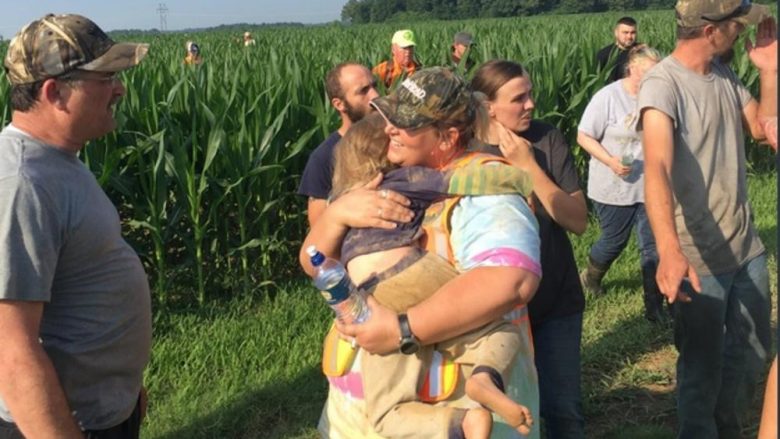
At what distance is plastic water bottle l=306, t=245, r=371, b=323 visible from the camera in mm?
1928

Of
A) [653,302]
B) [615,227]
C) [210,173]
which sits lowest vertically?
[653,302]

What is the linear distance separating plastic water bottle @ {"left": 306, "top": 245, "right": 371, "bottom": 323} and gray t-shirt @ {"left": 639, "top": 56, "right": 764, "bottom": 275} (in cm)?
169

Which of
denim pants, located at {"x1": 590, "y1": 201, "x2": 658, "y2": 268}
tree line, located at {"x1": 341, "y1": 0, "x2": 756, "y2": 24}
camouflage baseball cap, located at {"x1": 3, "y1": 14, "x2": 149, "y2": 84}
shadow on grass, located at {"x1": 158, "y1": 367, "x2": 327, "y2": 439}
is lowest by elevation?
tree line, located at {"x1": 341, "y1": 0, "x2": 756, "y2": 24}

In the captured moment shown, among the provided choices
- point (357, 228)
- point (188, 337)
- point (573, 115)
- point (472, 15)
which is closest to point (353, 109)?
point (188, 337)

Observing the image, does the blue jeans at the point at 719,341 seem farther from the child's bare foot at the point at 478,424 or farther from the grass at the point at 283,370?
the child's bare foot at the point at 478,424

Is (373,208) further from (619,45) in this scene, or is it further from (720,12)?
(619,45)

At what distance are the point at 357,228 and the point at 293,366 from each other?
9.52 feet

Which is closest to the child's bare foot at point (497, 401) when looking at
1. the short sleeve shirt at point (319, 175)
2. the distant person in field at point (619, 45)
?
the short sleeve shirt at point (319, 175)

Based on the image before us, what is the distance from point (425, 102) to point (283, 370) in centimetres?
303

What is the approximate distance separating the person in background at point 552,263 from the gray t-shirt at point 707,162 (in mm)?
386

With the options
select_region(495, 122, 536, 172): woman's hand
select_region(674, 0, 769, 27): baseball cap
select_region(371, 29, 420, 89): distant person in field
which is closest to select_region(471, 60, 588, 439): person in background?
select_region(495, 122, 536, 172): woman's hand

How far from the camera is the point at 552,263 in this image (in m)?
3.31

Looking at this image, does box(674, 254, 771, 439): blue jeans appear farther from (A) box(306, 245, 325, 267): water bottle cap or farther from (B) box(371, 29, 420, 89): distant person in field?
(B) box(371, 29, 420, 89): distant person in field

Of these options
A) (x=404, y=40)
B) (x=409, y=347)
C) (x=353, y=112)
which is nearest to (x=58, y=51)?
(x=409, y=347)
